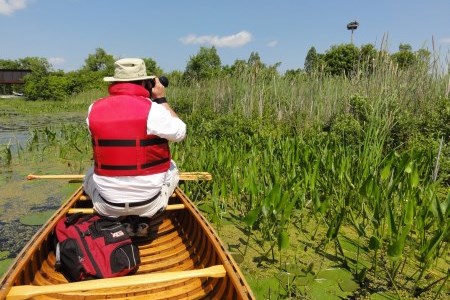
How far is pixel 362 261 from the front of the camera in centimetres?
311

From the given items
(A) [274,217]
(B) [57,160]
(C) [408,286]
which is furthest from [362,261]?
(B) [57,160]

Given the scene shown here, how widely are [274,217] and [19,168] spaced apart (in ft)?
18.0

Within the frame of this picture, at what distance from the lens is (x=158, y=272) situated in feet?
8.80

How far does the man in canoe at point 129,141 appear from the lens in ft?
8.34

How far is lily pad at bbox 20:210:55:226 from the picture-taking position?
4214 mm

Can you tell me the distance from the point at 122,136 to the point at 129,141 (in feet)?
0.20

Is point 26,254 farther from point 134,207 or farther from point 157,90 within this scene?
point 157,90

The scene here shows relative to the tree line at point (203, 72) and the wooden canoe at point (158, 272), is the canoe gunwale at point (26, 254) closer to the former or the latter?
the wooden canoe at point (158, 272)

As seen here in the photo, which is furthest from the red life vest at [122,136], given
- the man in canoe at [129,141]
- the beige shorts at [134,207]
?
the beige shorts at [134,207]

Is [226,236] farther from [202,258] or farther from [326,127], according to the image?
[326,127]

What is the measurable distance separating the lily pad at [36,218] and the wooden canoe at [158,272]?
0.96 m

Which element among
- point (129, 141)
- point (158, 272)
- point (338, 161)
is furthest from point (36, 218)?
point (338, 161)

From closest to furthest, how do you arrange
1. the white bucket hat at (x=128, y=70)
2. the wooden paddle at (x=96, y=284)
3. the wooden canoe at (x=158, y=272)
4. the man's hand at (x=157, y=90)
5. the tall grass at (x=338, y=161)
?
1. the wooden paddle at (x=96, y=284)
2. the wooden canoe at (x=158, y=272)
3. the white bucket hat at (x=128, y=70)
4. the tall grass at (x=338, y=161)
5. the man's hand at (x=157, y=90)

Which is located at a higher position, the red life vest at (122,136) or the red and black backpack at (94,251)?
the red life vest at (122,136)
